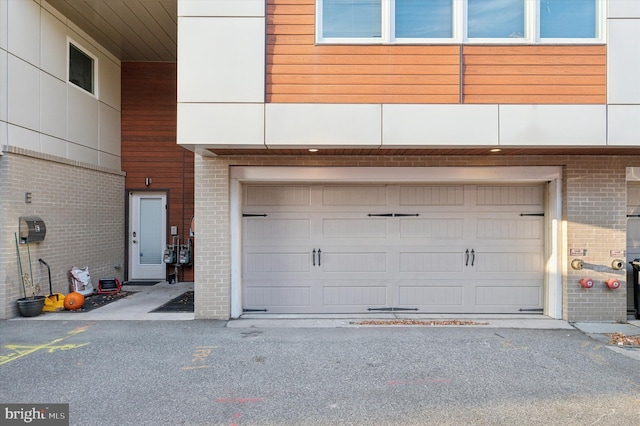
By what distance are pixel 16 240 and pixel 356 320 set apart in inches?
235

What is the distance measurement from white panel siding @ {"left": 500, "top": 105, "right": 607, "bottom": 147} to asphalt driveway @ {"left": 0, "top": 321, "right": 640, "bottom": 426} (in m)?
2.77

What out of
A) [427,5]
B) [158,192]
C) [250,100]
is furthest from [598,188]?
[158,192]

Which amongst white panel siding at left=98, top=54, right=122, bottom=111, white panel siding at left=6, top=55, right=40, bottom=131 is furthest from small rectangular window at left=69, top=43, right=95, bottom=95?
white panel siding at left=6, top=55, right=40, bottom=131

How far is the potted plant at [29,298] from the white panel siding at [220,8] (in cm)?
484

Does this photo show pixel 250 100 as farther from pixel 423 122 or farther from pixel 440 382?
pixel 440 382

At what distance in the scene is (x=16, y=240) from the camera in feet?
21.2

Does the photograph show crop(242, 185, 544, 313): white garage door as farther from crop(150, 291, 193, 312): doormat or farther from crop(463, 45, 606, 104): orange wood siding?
crop(463, 45, 606, 104): orange wood siding

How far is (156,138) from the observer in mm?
9648

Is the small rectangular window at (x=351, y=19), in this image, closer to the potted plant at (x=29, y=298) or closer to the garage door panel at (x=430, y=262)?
the garage door panel at (x=430, y=262)

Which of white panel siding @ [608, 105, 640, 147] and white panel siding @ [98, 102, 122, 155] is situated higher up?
white panel siding @ [98, 102, 122, 155]

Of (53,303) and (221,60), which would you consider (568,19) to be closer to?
(221,60)

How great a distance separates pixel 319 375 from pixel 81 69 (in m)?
8.41

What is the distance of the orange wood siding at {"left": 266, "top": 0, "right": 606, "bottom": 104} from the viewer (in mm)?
5258

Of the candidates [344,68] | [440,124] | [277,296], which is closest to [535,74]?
[440,124]
